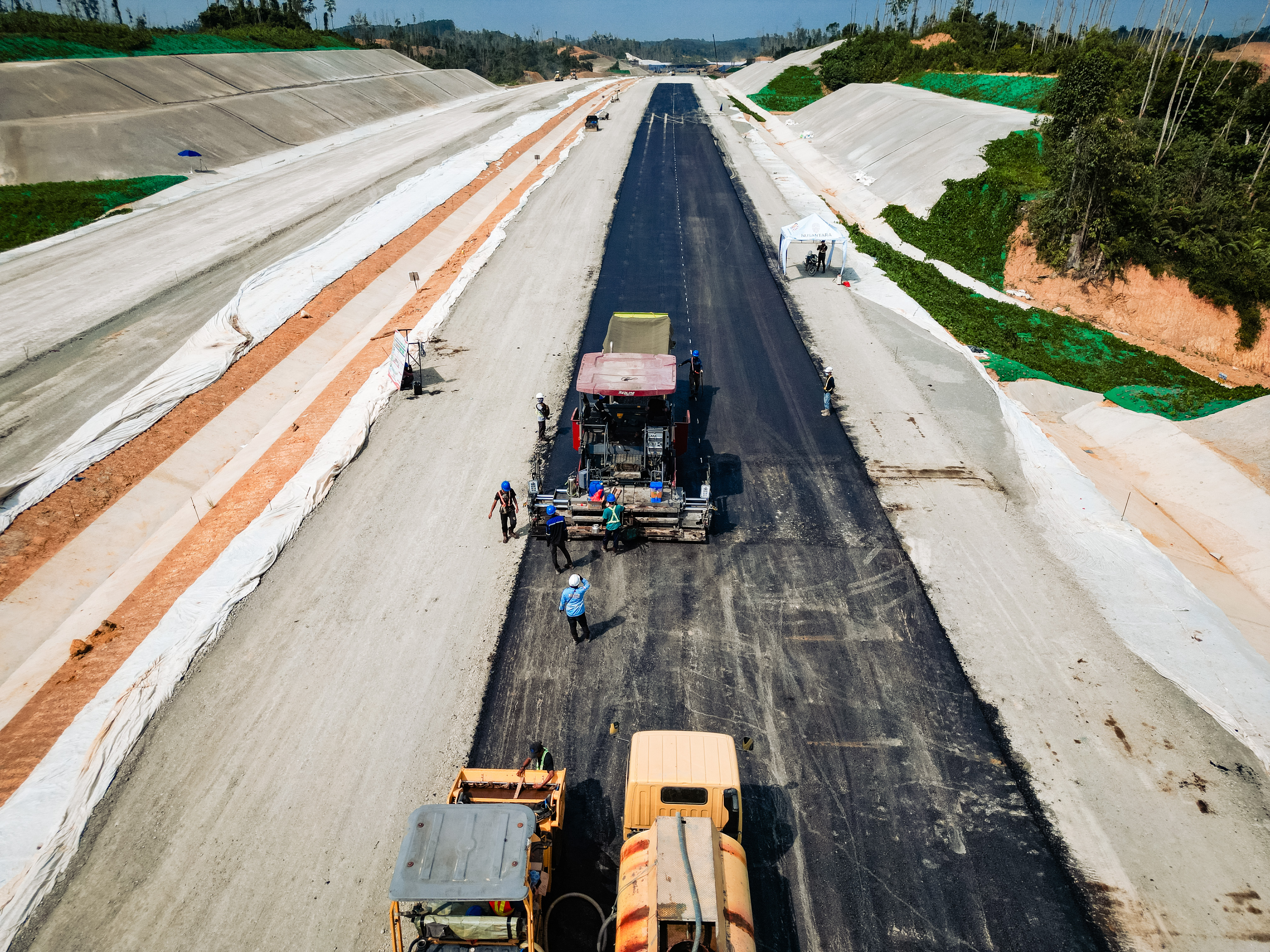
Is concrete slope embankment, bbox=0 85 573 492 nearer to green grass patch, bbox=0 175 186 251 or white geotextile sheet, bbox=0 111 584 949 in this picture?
green grass patch, bbox=0 175 186 251

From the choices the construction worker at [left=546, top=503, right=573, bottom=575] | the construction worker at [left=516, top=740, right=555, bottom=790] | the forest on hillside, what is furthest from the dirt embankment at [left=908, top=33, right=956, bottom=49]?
the construction worker at [left=516, top=740, right=555, bottom=790]

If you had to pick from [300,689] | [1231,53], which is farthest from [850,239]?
[1231,53]

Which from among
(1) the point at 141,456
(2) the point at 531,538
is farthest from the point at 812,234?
(1) the point at 141,456

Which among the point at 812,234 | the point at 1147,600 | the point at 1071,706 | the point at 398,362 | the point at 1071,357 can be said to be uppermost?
the point at 812,234

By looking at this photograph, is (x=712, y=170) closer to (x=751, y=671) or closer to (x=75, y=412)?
(x=75, y=412)

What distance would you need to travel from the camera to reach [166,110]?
4884 centimetres

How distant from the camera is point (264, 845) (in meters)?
9.05

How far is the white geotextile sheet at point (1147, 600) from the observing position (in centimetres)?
1088

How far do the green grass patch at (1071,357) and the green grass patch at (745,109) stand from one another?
161 feet

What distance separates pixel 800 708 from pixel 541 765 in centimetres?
445

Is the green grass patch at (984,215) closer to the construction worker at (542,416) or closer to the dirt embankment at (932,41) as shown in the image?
the construction worker at (542,416)

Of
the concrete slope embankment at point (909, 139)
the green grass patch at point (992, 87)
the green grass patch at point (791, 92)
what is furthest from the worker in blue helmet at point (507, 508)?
the green grass patch at point (791, 92)

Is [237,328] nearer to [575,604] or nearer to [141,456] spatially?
[141,456]

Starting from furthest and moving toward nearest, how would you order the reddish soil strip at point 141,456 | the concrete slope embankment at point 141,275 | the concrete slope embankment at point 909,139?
1. the concrete slope embankment at point 909,139
2. the concrete slope embankment at point 141,275
3. the reddish soil strip at point 141,456
